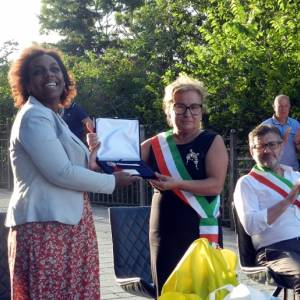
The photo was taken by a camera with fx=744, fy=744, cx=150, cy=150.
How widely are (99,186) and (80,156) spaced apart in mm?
226

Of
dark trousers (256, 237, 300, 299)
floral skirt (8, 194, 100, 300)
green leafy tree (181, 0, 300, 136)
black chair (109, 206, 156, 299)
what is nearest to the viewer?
floral skirt (8, 194, 100, 300)

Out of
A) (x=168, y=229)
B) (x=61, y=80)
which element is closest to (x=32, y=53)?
(x=61, y=80)

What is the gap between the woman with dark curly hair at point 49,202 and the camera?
3613 mm

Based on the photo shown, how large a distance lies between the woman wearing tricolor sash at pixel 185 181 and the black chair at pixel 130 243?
3.28 ft

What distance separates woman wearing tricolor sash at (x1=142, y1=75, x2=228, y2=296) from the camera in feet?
13.1

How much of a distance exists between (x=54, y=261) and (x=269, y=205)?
1.91 meters

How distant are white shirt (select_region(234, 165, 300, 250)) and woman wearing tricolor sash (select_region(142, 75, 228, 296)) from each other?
93cm

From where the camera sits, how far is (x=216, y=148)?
402 cm

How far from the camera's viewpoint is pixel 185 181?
13.0 ft

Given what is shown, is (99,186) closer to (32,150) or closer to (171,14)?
(32,150)

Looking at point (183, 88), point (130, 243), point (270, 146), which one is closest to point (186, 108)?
point (183, 88)

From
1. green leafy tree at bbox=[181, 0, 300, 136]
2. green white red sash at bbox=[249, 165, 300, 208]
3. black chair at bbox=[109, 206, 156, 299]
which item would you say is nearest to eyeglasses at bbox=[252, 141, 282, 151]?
green white red sash at bbox=[249, 165, 300, 208]

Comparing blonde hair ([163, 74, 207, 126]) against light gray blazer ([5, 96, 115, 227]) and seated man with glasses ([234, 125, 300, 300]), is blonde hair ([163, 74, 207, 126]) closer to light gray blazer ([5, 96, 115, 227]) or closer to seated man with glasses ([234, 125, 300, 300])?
light gray blazer ([5, 96, 115, 227])

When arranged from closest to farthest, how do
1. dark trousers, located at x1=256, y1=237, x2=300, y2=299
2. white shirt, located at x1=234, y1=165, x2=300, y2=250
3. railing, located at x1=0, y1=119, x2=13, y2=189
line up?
dark trousers, located at x1=256, y1=237, x2=300, y2=299 → white shirt, located at x1=234, y1=165, x2=300, y2=250 → railing, located at x1=0, y1=119, x2=13, y2=189
